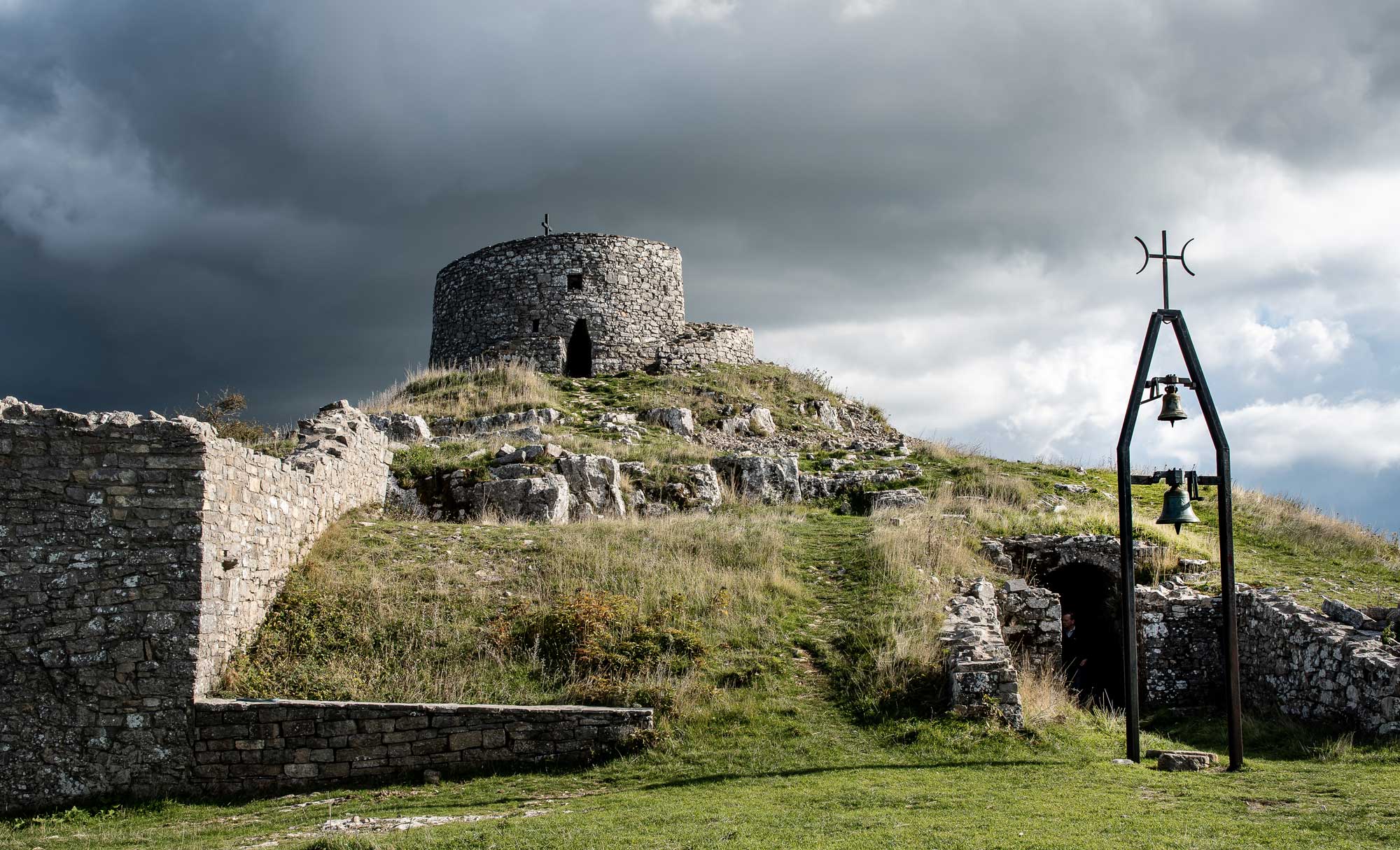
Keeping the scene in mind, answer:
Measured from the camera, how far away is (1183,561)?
16.3 m

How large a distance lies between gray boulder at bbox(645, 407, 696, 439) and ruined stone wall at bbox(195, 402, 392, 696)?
998cm

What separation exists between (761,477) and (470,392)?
28.4ft

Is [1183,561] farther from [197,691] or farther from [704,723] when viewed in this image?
[197,691]

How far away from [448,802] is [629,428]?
14848mm

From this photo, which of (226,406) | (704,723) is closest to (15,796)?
(704,723)

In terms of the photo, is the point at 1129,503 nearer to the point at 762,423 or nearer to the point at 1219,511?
the point at 1219,511

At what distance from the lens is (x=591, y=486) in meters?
18.5

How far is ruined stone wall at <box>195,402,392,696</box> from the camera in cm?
1044

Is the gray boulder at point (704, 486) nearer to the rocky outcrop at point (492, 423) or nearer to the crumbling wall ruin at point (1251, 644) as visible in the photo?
the rocky outcrop at point (492, 423)

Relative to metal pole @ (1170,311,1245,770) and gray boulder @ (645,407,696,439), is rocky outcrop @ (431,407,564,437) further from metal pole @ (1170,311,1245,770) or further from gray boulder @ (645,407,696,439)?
metal pole @ (1170,311,1245,770)

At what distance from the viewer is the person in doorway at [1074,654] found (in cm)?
1573

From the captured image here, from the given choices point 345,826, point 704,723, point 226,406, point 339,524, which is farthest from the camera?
point 226,406

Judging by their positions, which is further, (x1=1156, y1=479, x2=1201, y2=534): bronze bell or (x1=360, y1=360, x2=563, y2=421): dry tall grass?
(x1=360, y1=360, x2=563, y2=421): dry tall grass

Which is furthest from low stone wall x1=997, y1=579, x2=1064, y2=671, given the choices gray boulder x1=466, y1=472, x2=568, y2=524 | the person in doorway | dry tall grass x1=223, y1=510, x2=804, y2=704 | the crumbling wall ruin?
gray boulder x1=466, y1=472, x2=568, y2=524
